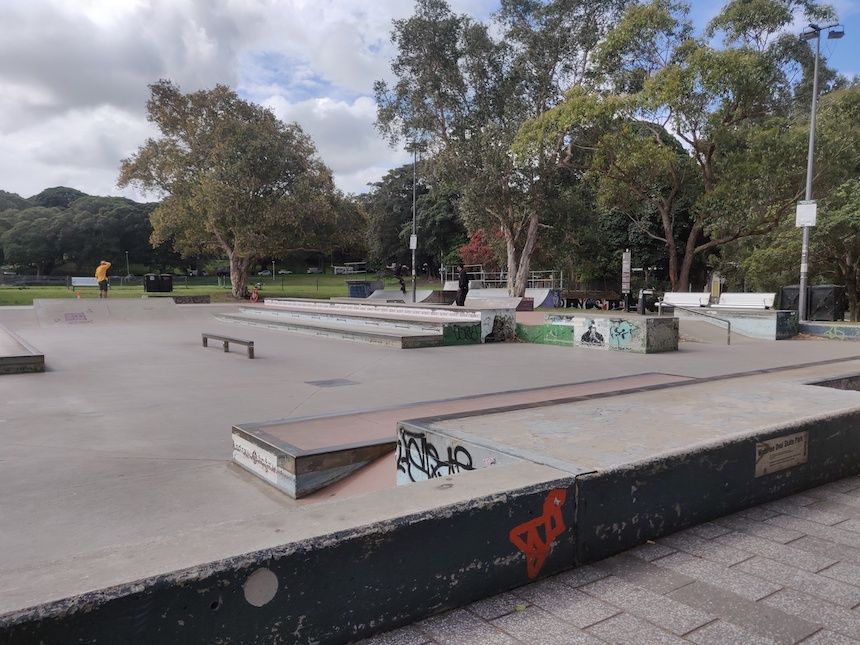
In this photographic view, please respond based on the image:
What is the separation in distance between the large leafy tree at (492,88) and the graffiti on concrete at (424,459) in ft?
73.7

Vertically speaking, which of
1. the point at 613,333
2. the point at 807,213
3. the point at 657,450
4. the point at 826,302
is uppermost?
the point at 807,213

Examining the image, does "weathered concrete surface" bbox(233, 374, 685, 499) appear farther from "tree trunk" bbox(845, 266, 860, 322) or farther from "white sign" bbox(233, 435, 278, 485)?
"tree trunk" bbox(845, 266, 860, 322)

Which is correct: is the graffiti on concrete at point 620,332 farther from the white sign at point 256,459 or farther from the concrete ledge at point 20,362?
the concrete ledge at point 20,362

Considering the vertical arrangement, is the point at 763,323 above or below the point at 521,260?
below

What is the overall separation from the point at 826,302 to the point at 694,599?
2010 cm

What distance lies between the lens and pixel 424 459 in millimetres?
3781

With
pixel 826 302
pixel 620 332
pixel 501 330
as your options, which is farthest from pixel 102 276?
pixel 826 302

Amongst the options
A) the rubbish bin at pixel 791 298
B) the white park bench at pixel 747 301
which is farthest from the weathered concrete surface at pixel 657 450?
the white park bench at pixel 747 301

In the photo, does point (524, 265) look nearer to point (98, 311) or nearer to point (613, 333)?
point (613, 333)

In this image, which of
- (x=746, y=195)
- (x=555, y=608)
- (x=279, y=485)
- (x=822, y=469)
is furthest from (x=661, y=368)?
(x=746, y=195)

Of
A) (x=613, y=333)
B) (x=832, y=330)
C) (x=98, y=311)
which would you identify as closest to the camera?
(x=613, y=333)

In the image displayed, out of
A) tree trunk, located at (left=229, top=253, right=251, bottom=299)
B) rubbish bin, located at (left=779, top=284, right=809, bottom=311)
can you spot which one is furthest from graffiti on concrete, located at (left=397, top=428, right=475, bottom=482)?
Answer: tree trunk, located at (left=229, top=253, right=251, bottom=299)

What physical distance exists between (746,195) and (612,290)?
40.9 feet

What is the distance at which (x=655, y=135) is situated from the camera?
26.4 m
